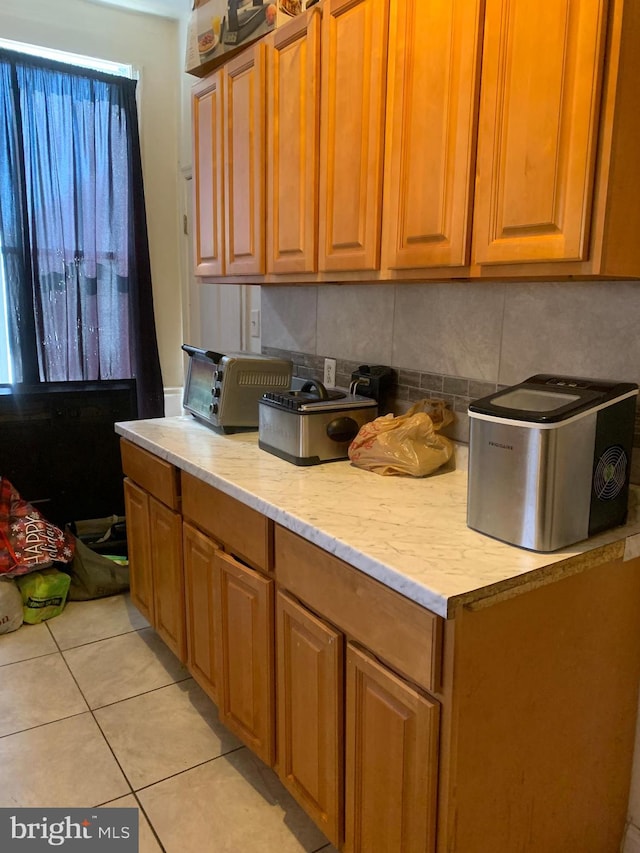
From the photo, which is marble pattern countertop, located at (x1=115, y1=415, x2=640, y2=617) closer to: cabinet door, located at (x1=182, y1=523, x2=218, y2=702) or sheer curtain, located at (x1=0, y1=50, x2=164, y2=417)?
cabinet door, located at (x1=182, y1=523, x2=218, y2=702)

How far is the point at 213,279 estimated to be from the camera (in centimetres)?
244

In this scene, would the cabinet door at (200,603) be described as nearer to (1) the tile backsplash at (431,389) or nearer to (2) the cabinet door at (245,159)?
(1) the tile backsplash at (431,389)

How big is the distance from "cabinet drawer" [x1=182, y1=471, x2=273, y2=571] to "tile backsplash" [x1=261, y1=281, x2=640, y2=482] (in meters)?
0.66

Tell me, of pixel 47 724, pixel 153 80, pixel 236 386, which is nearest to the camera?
pixel 47 724

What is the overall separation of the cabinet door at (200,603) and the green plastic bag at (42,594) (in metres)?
0.91

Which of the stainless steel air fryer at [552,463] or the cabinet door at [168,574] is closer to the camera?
the stainless steel air fryer at [552,463]

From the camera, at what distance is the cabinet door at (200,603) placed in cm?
184

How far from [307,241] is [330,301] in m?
0.45

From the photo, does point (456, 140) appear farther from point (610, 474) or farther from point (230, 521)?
point (230, 521)

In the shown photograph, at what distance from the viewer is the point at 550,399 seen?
1.25 m

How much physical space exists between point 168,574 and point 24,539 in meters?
0.85

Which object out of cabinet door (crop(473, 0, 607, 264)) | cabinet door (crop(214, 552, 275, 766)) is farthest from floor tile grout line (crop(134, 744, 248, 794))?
cabinet door (crop(473, 0, 607, 264))

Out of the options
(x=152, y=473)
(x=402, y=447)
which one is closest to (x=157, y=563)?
(x=152, y=473)

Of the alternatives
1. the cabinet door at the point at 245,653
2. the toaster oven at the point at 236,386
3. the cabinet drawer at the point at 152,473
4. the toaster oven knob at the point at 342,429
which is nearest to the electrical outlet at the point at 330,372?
the toaster oven at the point at 236,386
